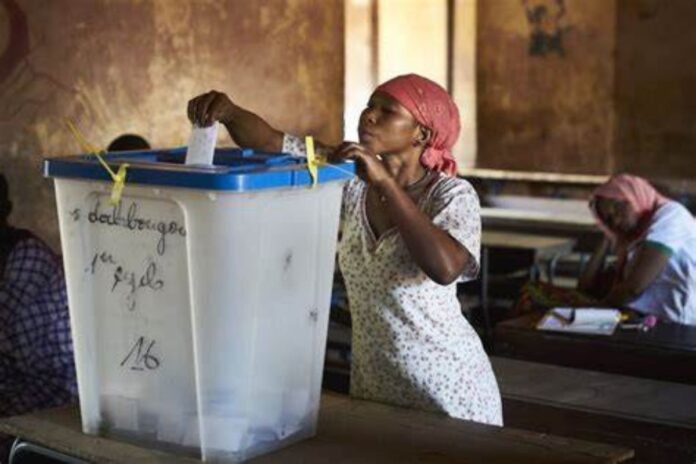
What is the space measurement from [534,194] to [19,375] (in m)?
6.82

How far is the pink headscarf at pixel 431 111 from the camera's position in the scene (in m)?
2.80

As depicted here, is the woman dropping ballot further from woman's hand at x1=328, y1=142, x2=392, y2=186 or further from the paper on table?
the paper on table

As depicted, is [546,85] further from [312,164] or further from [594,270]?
[312,164]

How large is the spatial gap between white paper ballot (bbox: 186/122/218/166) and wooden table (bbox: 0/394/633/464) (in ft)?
1.79

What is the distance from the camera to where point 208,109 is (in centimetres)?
267

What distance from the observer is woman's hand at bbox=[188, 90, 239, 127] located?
263cm

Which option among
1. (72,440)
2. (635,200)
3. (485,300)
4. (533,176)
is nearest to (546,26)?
(533,176)

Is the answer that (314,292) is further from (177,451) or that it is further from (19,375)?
(19,375)

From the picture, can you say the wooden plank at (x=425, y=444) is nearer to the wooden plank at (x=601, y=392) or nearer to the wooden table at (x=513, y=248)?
the wooden plank at (x=601, y=392)

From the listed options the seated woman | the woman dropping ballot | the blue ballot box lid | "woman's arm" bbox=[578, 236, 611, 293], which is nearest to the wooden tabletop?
"woman's arm" bbox=[578, 236, 611, 293]

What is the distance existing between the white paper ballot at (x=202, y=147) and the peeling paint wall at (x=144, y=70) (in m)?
3.36

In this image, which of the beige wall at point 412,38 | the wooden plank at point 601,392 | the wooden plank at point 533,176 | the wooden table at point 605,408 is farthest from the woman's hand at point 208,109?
the wooden plank at point 533,176

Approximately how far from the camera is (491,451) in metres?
2.35

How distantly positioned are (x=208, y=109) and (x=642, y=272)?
10.8ft
